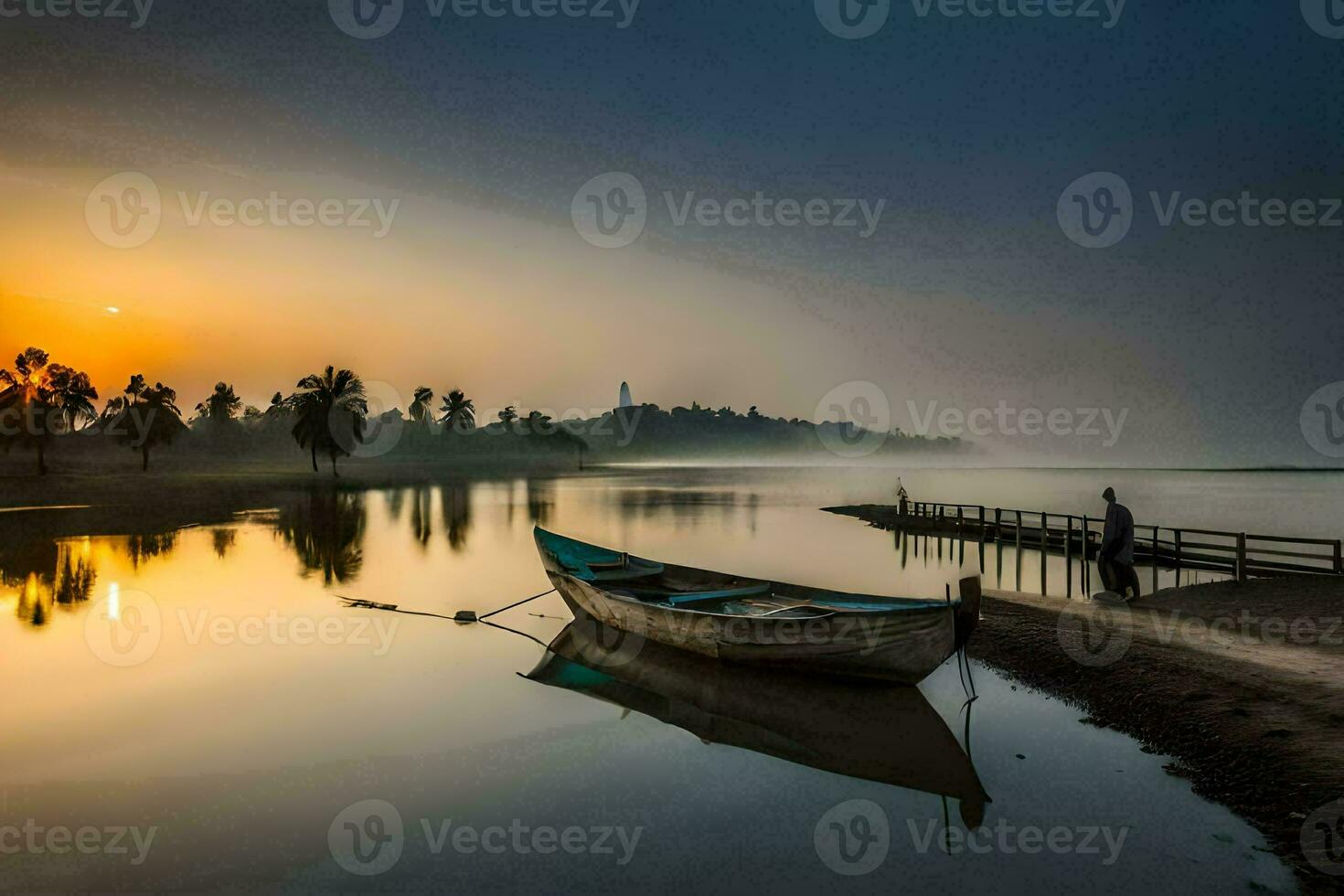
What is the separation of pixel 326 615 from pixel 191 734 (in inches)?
293

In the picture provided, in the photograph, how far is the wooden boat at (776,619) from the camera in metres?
9.19

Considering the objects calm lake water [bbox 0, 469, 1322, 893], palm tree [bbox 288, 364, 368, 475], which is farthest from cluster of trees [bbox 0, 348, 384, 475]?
calm lake water [bbox 0, 469, 1322, 893]

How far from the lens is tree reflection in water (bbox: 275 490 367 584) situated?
74.4 ft

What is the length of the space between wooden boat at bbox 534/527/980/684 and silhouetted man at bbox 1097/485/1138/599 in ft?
17.3

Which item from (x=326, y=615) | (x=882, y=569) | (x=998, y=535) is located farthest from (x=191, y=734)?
(x=998, y=535)

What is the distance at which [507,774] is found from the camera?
8.12 metres

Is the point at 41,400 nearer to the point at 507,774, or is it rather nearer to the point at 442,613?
the point at 442,613

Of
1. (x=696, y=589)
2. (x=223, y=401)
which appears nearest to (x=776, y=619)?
(x=696, y=589)

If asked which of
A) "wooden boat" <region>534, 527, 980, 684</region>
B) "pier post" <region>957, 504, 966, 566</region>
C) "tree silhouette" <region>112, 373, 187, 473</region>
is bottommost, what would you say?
"pier post" <region>957, 504, 966, 566</region>

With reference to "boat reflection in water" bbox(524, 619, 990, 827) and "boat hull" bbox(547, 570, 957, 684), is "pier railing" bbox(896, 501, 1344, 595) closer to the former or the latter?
"boat hull" bbox(547, 570, 957, 684)

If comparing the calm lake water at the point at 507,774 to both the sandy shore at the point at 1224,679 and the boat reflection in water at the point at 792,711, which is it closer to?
the boat reflection in water at the point at 792,711

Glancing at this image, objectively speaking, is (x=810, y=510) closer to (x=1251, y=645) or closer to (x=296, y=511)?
(x=296, y=511)

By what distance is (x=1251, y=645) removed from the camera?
10.9m

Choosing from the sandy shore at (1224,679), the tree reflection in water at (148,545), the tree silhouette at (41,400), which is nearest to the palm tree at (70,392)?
the tree silhouette at (41,400)
